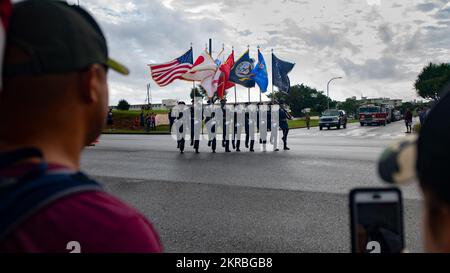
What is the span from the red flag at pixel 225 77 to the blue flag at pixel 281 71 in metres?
2.30

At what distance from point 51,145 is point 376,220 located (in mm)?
704

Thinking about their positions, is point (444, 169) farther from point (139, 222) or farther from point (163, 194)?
point (163, 194)

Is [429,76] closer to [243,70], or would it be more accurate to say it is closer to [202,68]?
[243,70]

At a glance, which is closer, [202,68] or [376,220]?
[376,220]

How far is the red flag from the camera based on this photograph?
19734mm

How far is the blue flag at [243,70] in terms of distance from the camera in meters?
20.5

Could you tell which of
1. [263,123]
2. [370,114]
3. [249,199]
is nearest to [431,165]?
[249,199]

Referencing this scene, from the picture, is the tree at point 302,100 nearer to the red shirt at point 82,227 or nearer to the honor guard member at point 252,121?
the honor guard member at point 252,121

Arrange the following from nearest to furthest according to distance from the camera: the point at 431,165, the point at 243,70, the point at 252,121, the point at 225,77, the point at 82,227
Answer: the point at 431,165
the point at 82,227
the point at 252,121
the point at 225,77
the point at 243,70

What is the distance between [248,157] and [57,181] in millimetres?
11736

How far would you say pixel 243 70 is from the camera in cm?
2077

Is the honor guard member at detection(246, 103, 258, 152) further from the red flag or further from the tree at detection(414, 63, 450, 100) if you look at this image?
the tree at detection(414, 63, 450, 100)

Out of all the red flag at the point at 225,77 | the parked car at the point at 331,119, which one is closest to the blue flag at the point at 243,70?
the red flag at the point at 225,77

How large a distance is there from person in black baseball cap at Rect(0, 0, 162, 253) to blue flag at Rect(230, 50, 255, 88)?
1978 cm
